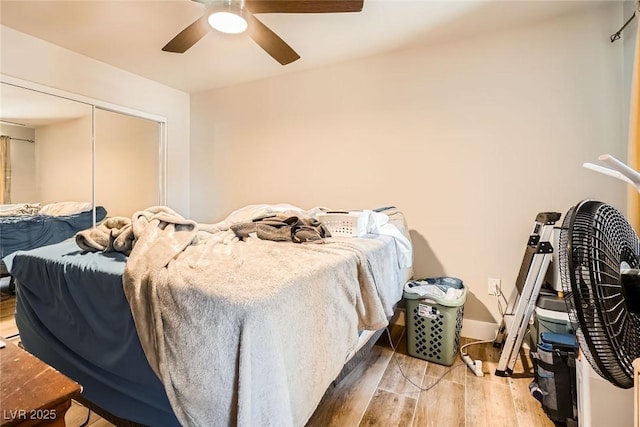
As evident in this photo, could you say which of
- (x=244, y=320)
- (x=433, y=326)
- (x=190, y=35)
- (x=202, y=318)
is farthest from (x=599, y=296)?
(x=190, y=35)

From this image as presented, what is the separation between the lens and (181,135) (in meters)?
3.66

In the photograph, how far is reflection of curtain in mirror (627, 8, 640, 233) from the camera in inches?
62.1

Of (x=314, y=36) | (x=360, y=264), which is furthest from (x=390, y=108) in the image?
(x=360, y=264)

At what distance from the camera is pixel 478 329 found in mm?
2295

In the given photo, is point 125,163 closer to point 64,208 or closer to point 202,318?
point 64,208

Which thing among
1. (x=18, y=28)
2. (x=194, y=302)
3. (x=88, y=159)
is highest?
(x=18, y=28)

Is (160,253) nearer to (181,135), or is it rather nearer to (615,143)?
(615,143)

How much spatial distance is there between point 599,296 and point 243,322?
2.48 feet

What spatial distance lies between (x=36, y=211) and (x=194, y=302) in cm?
273

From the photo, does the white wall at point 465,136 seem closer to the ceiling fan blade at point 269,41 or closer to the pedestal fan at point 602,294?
the ceiling fan blade at point 269,41

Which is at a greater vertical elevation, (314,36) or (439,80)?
(314,36)

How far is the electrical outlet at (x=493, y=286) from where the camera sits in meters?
2.23

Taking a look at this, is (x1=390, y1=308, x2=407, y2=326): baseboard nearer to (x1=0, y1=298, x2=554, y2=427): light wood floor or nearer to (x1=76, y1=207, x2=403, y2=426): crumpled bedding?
(x1=0, y1=298, x2=554, y2=427): light wood floor

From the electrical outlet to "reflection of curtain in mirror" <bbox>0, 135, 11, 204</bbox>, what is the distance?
3.85m
